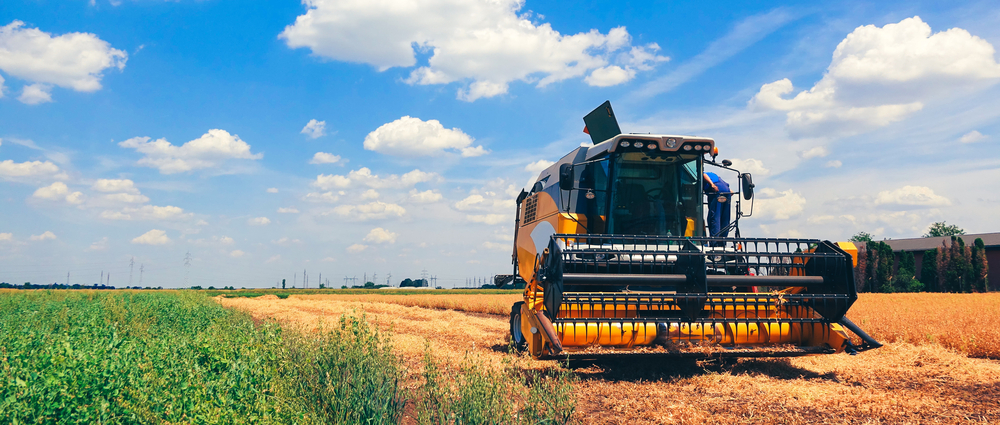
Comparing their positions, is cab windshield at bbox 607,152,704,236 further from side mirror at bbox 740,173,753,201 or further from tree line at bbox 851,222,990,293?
tree line at bbox 851,222,990,293

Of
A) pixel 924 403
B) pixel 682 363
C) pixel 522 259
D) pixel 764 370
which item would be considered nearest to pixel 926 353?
pixel 764 370

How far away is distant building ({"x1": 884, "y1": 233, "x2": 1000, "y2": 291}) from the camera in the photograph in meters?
45.5

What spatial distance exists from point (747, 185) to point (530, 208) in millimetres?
4061

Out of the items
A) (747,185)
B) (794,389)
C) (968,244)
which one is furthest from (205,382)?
(968,244)

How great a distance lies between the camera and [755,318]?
7.18 meters

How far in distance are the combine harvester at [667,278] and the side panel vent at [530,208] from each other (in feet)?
5.41

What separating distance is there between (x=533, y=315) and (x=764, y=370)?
3.30 m

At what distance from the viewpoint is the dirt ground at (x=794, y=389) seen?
5098mm

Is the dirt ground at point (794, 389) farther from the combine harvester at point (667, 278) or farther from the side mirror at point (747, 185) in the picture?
the side mirror at point (747, 185)

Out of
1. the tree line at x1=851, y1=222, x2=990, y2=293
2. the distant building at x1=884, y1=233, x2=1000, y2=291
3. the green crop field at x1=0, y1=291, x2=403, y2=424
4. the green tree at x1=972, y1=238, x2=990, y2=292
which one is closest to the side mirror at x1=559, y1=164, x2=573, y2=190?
the green crop field at x1=0, y1=291, x2=403, y2=424

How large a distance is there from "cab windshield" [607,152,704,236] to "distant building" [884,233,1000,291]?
165 ft

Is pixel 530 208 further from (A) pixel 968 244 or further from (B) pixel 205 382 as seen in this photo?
(A) pixel 968 244

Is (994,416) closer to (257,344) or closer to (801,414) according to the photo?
(801,414)

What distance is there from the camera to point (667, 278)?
6.90 meters
